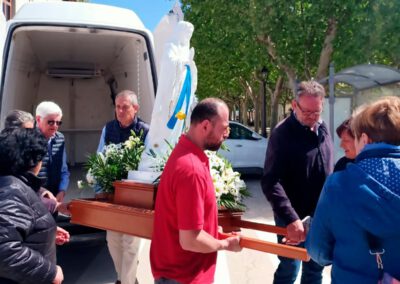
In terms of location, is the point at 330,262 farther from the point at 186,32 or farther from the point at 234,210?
the point at 186,32

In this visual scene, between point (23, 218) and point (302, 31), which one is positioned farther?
point (302, 31)

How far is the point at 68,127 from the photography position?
30.2 ft

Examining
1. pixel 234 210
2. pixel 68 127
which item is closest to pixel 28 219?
pixel 234 210

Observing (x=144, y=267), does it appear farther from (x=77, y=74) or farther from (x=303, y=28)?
(x=303, y=28)

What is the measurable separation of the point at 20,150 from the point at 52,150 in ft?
7.04

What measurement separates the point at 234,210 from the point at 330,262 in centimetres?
87

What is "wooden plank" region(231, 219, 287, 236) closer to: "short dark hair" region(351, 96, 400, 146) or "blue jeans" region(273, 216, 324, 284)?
"blue jeans" region(273, 216, 324, 284)

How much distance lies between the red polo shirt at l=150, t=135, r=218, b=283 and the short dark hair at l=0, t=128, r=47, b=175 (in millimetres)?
667

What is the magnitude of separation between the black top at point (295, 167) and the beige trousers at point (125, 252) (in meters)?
1.44

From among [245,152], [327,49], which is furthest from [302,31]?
[245,152]

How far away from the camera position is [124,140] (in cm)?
451

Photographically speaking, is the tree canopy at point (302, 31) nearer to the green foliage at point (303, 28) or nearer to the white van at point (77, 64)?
the green foliage at point (303, 28)

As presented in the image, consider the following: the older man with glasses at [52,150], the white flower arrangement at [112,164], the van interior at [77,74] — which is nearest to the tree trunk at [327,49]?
the van interior at [77,74]

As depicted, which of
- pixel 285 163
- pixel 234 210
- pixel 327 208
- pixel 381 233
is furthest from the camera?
pixel 285 163
